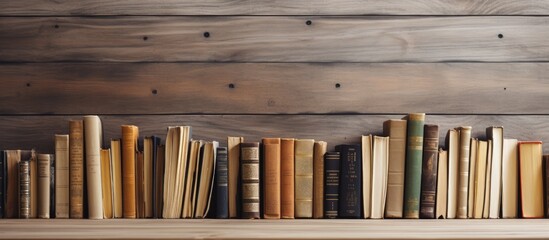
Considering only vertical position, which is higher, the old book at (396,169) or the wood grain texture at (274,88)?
the wood grain texture at (274,88)

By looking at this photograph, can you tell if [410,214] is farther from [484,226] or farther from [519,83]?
[519,83]

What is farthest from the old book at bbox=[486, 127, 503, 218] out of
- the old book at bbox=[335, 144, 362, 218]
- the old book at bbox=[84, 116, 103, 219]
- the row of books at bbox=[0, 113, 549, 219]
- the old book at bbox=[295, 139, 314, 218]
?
the old book at bbox=[84, 116, 103, 219]

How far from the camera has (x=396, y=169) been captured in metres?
1.69

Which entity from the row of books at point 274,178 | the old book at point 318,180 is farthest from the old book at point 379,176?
the old book at point 318,180

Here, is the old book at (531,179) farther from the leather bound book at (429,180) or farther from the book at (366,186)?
the book at (366,186)

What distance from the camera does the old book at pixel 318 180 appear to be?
170 centimetres

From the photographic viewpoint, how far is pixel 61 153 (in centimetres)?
169

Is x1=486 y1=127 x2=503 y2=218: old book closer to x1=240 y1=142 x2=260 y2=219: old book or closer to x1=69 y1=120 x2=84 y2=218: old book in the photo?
x1=240 y1=142 x2=260 y2=219: old book

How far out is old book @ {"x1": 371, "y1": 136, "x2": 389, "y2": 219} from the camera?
5.53ft

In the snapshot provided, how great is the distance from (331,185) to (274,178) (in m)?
0.15

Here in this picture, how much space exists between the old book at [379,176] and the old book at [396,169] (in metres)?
0.01

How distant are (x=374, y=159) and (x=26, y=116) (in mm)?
1007

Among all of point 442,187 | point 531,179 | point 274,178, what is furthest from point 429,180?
point 274,178

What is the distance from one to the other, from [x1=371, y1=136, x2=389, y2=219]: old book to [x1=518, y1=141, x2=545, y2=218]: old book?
1.18 feet
